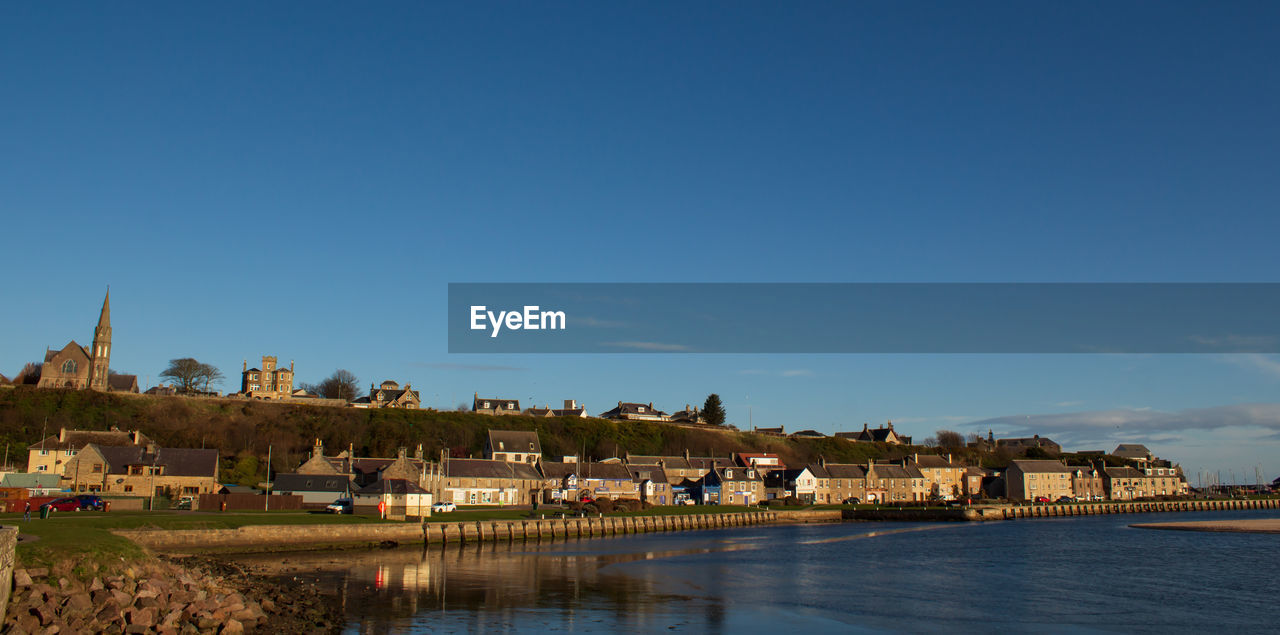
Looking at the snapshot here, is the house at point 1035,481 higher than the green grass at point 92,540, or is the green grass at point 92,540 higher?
the green grass at point 92,540

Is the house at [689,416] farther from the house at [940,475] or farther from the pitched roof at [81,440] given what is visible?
the pitched roof at [81,440]

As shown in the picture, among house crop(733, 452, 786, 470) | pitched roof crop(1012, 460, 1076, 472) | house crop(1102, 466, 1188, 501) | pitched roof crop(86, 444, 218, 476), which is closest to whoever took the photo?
pitched roof crop(86, 444, 218, 476)

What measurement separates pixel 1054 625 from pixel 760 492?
84065 millimetres

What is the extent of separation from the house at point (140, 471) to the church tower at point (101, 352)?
46.4 meters

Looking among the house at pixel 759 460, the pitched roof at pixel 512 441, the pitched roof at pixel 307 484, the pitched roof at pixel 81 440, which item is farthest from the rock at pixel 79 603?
the house at pixel 759 460

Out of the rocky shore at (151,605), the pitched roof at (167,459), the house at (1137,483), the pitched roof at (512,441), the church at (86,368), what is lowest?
the house at (1137,483)

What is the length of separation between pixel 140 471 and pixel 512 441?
44912 millimetres

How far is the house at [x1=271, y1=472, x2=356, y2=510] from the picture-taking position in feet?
251

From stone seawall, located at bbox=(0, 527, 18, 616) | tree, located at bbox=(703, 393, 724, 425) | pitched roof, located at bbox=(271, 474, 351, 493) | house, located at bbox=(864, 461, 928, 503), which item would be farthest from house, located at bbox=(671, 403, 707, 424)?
stone seawall, located at bbox=(0, 527, 18, 616)

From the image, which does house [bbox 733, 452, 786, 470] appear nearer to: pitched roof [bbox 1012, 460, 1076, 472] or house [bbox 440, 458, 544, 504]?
pitched roof [bbox 1012, 460, 1076, 472]

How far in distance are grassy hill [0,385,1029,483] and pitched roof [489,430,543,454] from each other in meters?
6.72

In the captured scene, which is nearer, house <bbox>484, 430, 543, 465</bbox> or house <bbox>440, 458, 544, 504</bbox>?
house <bbox>440, 458, 544, 504</bbox>

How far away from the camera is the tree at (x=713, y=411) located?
176875 millimetres

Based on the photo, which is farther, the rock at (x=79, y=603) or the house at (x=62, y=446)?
the house at (x=62, y=446)
